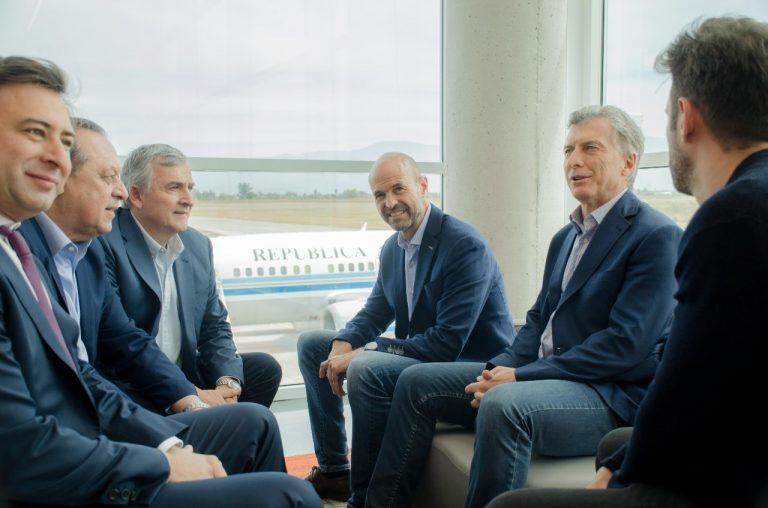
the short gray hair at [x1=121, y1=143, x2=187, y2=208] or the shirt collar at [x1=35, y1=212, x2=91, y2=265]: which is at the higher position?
the short gray hair at [x1=121, y1=143, x2=187, y2=208]

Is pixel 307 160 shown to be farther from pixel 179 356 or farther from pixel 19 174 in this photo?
pixel 19 174

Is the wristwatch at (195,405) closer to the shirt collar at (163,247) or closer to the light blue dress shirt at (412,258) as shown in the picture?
the shirt collar at (163,247)

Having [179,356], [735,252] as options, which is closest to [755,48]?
[735,252]

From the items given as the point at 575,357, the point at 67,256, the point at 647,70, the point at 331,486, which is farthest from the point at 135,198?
the point at 647,70

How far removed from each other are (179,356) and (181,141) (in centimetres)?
155

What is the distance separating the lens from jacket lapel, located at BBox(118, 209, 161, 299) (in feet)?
8.01

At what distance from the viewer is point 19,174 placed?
1.46 metres

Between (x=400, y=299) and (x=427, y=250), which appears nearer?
Result: (x=427, y=250)

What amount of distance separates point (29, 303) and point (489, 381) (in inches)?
55.2

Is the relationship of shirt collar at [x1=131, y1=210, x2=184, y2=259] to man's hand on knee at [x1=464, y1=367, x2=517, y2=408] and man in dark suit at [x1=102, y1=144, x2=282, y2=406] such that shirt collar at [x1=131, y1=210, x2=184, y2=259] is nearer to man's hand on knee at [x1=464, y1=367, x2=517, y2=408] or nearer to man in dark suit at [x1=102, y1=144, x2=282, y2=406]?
man in dark suit at [x1=102, y1=144, x2=282, y2=406]

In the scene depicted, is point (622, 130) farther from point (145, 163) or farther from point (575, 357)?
point (145, 163)

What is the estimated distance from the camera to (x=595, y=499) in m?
1.18

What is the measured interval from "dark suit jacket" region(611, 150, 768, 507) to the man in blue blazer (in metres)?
0.83

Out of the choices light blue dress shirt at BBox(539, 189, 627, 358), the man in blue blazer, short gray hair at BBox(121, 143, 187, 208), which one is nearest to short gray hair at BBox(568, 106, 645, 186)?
the man in blue blazer
